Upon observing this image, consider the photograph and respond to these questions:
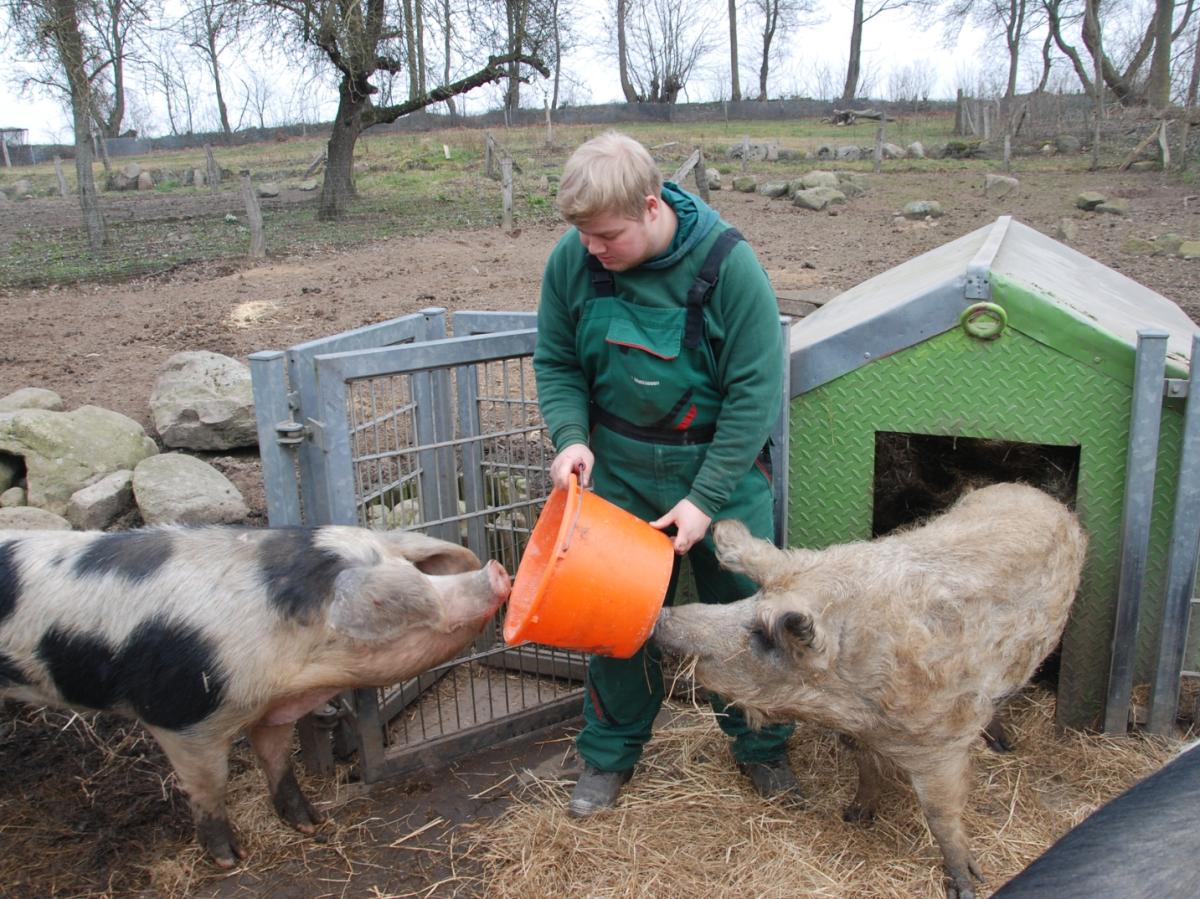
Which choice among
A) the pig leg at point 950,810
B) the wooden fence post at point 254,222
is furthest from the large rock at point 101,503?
the wooden fence post at point 254,222

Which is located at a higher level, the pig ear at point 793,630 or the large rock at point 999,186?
the large rock at point 999,186

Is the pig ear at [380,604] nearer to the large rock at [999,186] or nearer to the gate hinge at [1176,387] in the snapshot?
the gate hinge at [1176,387]

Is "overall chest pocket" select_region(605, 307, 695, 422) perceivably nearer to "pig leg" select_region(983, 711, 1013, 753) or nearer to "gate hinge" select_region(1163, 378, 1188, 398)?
"gate hinge" select_region(1163, 378, 1188, 398)

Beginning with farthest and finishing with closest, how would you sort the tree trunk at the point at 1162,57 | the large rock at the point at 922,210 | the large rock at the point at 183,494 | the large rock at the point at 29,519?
the tree trunk at the point at 1162,57
the large rock at the point at 922,210
the large rock at the point at 183,494
the large rock at the point at 29,519

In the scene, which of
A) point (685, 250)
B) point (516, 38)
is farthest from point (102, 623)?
point (516, 38)

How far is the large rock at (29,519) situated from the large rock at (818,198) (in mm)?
12872

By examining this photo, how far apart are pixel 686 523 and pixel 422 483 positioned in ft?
4.86

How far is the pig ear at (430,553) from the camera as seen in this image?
A: 2934mm

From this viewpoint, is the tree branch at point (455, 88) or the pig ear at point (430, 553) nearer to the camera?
the pig ear at point (430, 553)

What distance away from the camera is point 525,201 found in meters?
15.7

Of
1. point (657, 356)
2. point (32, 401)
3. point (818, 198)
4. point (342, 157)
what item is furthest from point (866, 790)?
point (342, 157)

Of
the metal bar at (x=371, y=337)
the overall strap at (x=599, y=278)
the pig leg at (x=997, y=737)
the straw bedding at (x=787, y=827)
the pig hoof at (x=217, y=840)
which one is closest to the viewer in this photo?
the overall strap at (x=599, y=278)

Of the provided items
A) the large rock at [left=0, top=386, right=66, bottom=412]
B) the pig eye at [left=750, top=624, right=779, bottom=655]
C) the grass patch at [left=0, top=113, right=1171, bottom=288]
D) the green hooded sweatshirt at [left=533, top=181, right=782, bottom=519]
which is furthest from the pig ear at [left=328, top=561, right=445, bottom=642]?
the grass patch at [left=0, top=113, right=1171, bottom=288]

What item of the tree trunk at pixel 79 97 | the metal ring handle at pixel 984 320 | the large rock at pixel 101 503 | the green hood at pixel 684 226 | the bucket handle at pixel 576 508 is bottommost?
the large rock at pixel 101 503
